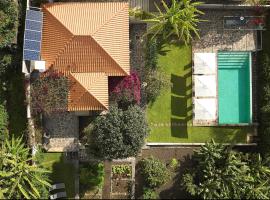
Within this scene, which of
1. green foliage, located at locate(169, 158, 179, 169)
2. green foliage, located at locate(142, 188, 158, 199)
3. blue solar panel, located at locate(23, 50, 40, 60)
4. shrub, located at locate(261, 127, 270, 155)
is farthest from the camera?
green foliage, located at locate(169, 158, 179, 169)

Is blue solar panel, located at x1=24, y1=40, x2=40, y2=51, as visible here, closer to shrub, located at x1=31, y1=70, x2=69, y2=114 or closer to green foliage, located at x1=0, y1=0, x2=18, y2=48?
green foliage, located at x1=0, y1=0, x2=18, y2=48

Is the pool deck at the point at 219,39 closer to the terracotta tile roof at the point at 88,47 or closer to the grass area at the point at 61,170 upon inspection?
the terracotta tile roof at the point at 88,47

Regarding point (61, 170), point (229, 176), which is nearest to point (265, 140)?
point (229, 176)

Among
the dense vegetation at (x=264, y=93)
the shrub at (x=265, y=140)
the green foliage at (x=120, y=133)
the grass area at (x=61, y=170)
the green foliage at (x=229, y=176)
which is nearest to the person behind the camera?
the green foliage at (x=120, y=133)

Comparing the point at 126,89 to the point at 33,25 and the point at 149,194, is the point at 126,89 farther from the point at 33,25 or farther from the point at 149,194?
the point at 149,194

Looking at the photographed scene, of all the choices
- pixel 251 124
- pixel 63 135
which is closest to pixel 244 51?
pixel 251 124

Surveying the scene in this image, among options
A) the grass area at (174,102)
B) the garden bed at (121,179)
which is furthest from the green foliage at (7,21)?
the garden bed at (121,179)

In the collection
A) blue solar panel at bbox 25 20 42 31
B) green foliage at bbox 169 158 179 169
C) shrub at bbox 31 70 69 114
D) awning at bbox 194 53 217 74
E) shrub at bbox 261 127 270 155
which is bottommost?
green foliage at bbox 169 158 179 169

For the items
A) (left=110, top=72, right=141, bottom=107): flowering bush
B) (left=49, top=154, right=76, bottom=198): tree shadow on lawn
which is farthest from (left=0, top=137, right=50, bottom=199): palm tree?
(left=110, top=72, right=141, bottom=107): flowering bush
